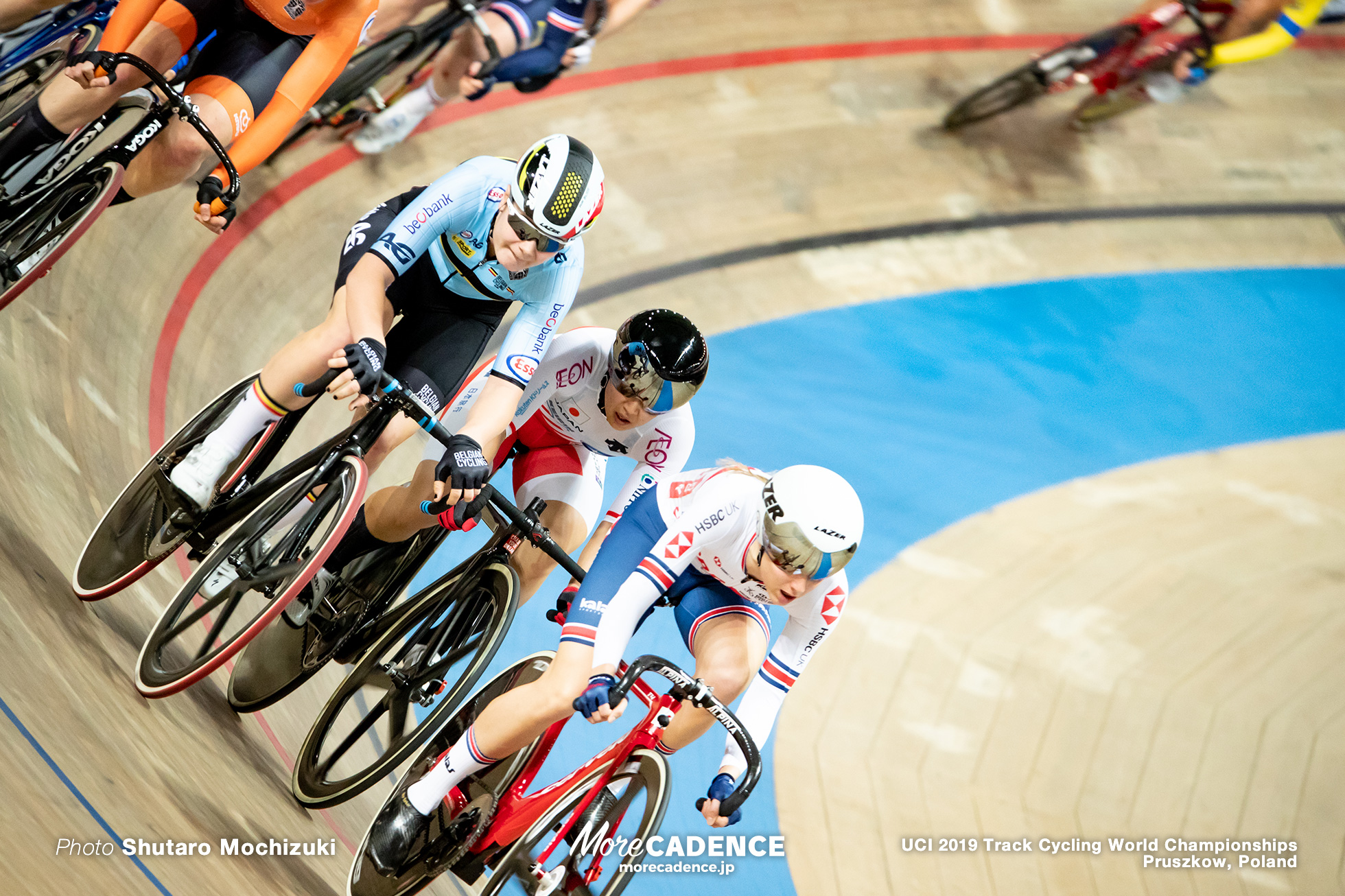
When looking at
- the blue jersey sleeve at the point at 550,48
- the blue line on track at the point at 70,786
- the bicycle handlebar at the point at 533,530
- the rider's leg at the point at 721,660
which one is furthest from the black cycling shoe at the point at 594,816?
the blue jersey sleeve at the point at 550,48

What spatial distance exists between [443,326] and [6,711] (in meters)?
1.49

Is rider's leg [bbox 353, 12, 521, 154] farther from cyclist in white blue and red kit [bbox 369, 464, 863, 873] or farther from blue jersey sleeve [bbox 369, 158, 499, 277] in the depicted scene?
cyclist in white blue and red kit [bbox 369, 464, 863, 873]

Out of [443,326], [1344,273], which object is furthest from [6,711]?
[1344,273]

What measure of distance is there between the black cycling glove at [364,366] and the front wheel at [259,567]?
33cm

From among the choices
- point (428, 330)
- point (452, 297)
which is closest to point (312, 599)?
point (428, 330)

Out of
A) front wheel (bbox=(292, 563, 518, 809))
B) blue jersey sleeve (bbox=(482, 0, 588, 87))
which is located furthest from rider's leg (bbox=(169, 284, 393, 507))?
blue jersey sleeve (bbox=(482, 0, 588, 87))

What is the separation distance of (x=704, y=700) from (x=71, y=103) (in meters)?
2.72

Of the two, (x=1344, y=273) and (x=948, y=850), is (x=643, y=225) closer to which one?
(x=948, y=850)

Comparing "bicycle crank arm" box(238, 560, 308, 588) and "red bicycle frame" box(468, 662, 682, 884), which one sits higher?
"bicycle crank arm" box(238, 560, 308, 588)

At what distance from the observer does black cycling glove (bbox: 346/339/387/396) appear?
272 cm

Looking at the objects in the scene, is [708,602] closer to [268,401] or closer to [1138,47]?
[268,401]

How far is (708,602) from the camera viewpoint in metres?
3.10

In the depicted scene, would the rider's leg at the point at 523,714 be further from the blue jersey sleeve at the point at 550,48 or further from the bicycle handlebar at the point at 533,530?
the blue jersey sleeve at the point at 550,48

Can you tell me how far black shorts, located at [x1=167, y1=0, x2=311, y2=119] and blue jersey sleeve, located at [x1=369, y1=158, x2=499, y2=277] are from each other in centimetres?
92
